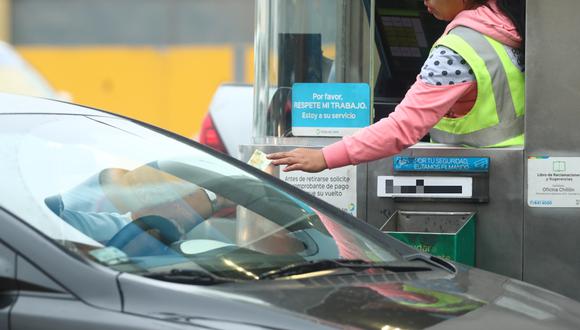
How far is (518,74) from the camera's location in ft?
16.5

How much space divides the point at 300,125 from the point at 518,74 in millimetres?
924

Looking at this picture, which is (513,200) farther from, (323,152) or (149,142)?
(149,142)

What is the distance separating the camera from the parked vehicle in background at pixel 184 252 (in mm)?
2877

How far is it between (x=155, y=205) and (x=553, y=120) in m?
2.01

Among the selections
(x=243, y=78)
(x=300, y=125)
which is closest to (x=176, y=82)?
(x=243, y=78)

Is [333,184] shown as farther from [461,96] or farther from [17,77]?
[17,77]

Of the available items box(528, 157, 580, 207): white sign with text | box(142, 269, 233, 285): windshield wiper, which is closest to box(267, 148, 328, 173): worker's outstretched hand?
box(528, 157, 580, 207): white sign with text

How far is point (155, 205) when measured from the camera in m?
3.54

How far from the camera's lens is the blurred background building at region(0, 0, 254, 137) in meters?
17.5

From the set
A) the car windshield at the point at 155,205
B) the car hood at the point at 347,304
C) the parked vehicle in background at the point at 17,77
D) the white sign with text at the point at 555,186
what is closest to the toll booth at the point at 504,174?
the white sign with text at the point at 555,186

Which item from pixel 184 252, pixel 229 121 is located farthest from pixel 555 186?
pixel 229 121

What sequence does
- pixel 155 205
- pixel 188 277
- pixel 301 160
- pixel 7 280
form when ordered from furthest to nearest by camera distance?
pixel 301 160 → pixel 155 205 → pixel 188 277 → pixel 7 280

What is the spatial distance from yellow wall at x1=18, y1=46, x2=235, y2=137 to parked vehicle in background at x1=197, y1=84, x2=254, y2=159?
909 centimetres

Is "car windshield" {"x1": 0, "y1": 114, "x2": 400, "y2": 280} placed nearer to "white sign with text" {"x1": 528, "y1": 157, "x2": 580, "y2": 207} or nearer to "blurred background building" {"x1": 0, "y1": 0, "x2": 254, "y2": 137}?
"white sign with text" {"x1": 528, "y1": 157, "x2": 580, "y2": 207}
